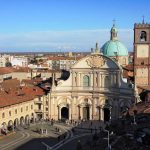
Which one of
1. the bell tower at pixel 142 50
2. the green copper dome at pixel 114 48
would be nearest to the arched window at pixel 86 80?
the bell tower at pixel 142 50

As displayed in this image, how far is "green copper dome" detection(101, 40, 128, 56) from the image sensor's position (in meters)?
108

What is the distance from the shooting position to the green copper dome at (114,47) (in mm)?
107938

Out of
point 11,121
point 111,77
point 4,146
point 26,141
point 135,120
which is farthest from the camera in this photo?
point 111,77

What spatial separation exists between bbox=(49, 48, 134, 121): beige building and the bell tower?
589 centimetres

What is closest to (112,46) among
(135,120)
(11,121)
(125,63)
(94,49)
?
(125,63)

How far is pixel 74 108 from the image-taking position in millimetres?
91812

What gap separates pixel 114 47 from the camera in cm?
10812

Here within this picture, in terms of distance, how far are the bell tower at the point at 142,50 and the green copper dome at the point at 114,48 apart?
1593 centimetres

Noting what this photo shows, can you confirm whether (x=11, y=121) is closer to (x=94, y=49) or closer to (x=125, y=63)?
(x=94, y=49)

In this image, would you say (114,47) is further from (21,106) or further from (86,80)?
(21,106)

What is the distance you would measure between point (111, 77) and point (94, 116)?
8976 mm

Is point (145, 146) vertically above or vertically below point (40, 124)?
above

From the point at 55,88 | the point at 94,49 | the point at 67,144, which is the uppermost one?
the point at 94,49

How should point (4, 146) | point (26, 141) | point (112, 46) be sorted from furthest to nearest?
point (112, 46) → point (26, 141) → point (4, 146)
